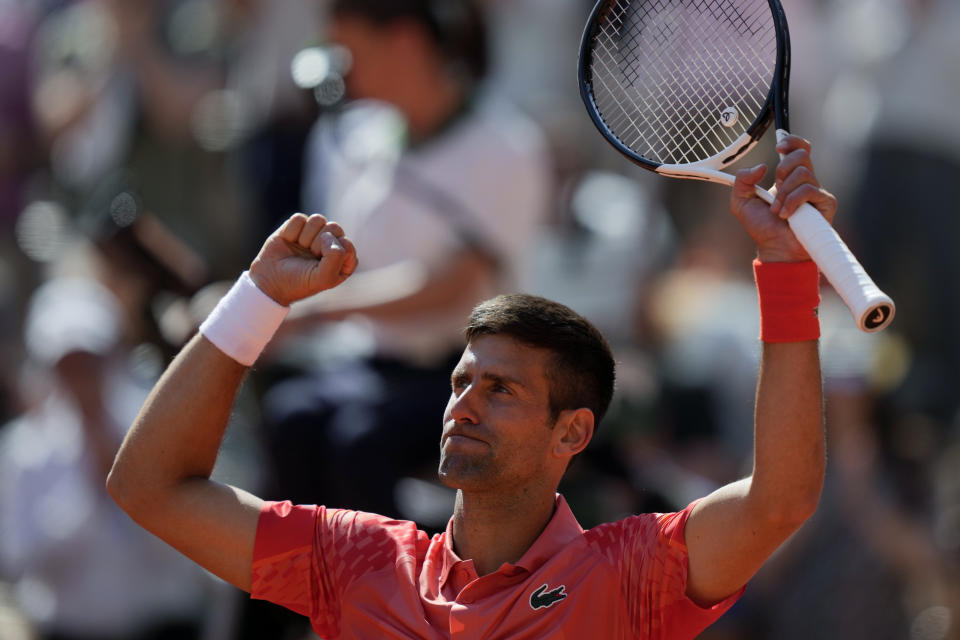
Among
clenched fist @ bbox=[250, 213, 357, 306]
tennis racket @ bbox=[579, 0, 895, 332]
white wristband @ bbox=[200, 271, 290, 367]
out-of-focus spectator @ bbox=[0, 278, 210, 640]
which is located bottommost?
out-of-focus spectator @ bbox=[0, 278, 210, 640]

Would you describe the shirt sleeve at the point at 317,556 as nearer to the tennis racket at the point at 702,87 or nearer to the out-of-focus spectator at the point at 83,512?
the tennis racket at the point at 702,87

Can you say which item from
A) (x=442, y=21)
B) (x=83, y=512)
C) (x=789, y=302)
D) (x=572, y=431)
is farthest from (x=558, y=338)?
(x=83, y=512)

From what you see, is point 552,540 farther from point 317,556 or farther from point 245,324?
point 245,324

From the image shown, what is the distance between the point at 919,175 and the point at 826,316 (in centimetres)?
98

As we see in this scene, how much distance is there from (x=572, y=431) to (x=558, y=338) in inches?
8.6

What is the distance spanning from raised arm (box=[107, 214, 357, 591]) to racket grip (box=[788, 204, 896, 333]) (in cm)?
99

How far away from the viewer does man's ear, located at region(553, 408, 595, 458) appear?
341 cm

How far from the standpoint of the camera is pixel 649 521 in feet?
10.7

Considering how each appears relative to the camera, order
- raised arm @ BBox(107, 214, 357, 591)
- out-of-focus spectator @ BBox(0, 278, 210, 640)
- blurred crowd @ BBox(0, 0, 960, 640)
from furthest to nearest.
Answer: out-of-focus spectator @ BBox(0, 278, 210, 640) → blurred crowd @ BBox(0, 0, 960, 640) → raised arm @ BBox(107, 214, 357, 591)

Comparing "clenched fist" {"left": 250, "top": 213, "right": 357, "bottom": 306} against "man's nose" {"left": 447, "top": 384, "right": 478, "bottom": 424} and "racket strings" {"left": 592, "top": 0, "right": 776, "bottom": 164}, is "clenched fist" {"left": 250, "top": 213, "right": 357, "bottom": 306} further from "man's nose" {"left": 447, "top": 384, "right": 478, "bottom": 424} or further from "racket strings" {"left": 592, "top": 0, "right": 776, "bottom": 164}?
"racket strings" {"left": 592, "top": 0, "right": 776, "bottom": 164}

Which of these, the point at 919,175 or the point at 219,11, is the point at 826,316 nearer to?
the point at 919,175

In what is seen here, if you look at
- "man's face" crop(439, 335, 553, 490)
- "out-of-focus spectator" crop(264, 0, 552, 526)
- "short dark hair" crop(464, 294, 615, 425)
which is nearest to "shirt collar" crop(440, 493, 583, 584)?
"man's face" crop(439, 335, 553, 490)

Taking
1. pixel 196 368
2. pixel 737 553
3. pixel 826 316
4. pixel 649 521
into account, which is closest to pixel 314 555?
pixel 196 368

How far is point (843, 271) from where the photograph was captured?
288 cm
